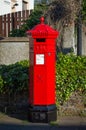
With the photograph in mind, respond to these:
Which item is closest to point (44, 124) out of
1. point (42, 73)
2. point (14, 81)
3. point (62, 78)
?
point (42, 73)

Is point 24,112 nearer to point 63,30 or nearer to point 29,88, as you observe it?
point 29,88

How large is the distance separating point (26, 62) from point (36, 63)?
1.70 meters

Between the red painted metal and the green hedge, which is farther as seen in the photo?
the green hedge

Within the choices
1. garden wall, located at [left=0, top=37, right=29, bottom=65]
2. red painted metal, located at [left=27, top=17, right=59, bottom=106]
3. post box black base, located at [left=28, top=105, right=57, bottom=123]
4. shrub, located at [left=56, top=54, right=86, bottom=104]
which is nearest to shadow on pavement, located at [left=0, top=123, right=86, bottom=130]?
post box black base, located at [left=28, top=105, right=57, bottom=123]

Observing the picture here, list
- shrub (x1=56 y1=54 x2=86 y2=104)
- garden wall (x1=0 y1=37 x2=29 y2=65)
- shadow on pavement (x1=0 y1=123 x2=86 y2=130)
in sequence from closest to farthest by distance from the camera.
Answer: shadow on pavement (x1=0 y1=123 x2=86 y2=130) → shrub (x1=56 y1=54 x2=86 y2=104) → garden wall (x1=0 y1=37 x2=29 y2=65)

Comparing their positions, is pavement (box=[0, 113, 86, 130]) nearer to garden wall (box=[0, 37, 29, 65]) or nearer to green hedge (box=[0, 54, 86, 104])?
green hedge (box=[0, 54, 86, 104])

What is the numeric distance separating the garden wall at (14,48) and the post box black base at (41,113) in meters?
2.85

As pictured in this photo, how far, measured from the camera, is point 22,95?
8234 millimetres

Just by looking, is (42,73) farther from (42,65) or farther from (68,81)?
(68,81)

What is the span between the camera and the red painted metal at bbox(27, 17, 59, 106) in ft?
24.1

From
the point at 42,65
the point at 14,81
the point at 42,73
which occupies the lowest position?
the point at 14,81

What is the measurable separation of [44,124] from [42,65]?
1.01 meters

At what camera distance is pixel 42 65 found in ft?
24.3

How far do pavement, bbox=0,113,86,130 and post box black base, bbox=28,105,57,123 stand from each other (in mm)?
85
